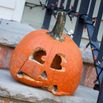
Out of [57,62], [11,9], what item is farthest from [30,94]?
[11,9]

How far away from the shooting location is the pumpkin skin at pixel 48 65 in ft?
6.63

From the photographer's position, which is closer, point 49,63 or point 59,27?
point 49,63

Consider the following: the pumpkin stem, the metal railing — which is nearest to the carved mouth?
the pumpkin stem

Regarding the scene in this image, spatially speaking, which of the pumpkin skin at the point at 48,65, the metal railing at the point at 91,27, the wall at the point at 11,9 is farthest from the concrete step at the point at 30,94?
the wall at the point at 11,9

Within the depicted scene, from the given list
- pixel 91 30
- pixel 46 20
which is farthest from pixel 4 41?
pixel 46 20

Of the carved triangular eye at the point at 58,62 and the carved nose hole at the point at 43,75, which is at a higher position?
the carved triangular eye at the point at 58,62

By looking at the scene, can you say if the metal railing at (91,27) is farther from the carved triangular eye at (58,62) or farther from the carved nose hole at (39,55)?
the carved nose hole at (39,55)

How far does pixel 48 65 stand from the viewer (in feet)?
6.63

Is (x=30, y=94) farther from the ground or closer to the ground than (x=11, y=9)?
closer to the ground

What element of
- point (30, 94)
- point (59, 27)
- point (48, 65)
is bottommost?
point (30, 94)

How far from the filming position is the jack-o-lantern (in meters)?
2.02

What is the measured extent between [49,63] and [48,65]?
0.01 meters

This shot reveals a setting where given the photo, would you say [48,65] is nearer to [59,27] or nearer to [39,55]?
[39,55]

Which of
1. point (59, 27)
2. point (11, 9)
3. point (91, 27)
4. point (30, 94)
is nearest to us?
point (30, 94)
